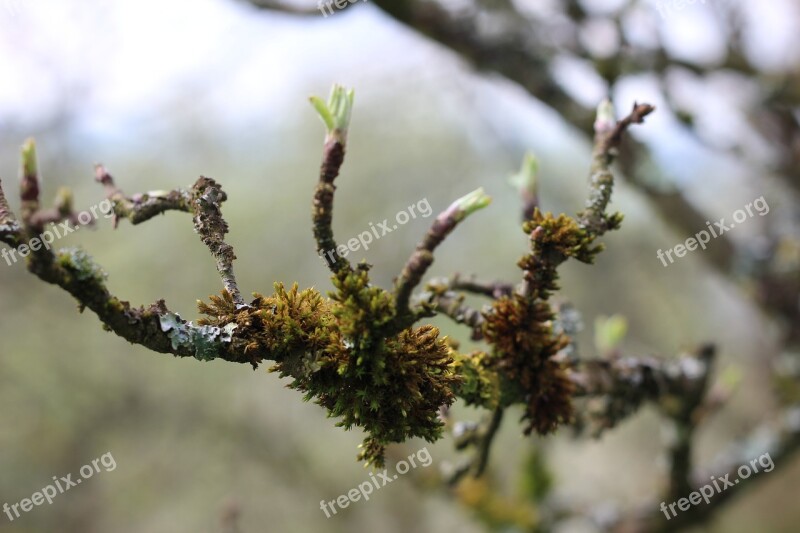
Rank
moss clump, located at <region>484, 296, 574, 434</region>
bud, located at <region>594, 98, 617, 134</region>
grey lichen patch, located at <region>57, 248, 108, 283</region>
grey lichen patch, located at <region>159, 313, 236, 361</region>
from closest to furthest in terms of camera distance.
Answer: grey lichen patch, located at <region>57, 248, 108, 283</region> → grey lichen patch, located at <region>159, 313, 236, 361</region> → moss clump, located at <region>484, 296, 574, 434</region> → bud, located at <region>594, 98, 617, 134</region>

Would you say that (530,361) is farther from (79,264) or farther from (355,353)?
(79,264)

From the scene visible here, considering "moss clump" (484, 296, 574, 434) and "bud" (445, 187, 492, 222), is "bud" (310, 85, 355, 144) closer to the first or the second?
"bud" (445, 187, 492, 222)

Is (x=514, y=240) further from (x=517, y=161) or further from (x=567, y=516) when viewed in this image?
(x=567, y=516)

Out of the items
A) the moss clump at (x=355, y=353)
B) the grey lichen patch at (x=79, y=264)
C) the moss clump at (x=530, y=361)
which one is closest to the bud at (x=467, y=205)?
the moss clump at (x=355, y=353)

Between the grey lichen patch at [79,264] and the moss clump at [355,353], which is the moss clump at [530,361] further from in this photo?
the grey lichen patch at [79,264]

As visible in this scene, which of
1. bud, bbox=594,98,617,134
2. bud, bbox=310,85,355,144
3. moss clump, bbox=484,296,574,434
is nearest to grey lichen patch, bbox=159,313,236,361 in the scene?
bud, bbox=310,85,355,144

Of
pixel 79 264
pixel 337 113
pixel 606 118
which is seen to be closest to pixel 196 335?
pixel 79 264

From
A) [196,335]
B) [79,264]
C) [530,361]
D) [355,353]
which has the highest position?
[79,264]
